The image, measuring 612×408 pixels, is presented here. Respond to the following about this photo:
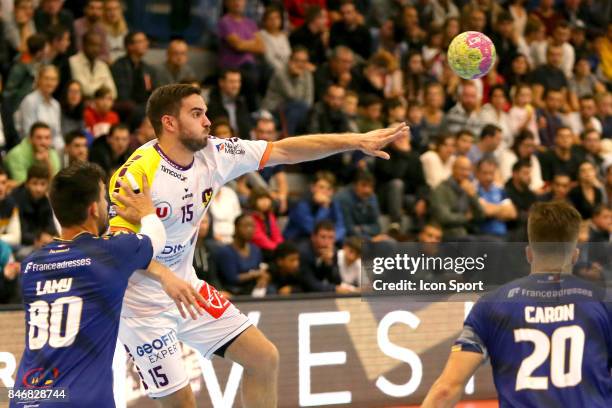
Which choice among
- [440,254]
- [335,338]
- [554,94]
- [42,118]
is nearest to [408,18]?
[554,94]

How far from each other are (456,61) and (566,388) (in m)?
4.73

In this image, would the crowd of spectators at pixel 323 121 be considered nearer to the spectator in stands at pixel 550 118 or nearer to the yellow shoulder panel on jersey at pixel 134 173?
the spectator in stands at pixel 550 118

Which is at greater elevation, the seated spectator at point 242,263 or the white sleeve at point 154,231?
the white sleeve at point 154,231

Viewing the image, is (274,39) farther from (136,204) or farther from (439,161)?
(136,204)

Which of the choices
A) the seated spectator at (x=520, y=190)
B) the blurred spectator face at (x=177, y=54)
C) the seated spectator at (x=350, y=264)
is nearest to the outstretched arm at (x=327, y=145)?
the seated spectator at (x=350, y=264)

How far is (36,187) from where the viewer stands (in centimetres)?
1021

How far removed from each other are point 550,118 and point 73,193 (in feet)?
37.5

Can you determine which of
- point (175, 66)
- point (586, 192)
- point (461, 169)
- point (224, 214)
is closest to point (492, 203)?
point (461, 169)

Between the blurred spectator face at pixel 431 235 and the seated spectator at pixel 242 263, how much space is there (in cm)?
197

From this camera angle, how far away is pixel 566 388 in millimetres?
4203

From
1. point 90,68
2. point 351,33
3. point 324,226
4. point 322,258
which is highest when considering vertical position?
point 351,33

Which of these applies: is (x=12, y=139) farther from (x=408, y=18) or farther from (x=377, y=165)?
(x=408, y=18)

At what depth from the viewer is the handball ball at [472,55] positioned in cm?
840

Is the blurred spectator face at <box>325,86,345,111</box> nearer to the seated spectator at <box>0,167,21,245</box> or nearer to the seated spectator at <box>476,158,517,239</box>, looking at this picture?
the seated spectator at <box>476,158,517,239</box>
